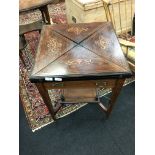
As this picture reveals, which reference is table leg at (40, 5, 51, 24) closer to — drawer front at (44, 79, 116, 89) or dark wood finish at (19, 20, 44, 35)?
dark wood finish at (19, 20, 44, 35)

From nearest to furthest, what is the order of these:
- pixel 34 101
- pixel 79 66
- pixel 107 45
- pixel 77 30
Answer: pixel 79 66 → pixel 107 45 → pixel 77 30 → pixel 34 101

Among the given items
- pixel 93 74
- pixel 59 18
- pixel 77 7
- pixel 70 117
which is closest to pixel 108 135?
pixel 70 117

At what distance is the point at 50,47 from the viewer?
5.55ft

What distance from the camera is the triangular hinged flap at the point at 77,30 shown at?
1.78 metres

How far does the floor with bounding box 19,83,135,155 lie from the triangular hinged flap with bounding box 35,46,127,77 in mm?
760

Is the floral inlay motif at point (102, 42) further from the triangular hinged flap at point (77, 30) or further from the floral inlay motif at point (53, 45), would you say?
the floral inlay motif at point (53, 45)

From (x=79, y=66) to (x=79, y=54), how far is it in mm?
137

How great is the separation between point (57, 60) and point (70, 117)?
0.77 metres

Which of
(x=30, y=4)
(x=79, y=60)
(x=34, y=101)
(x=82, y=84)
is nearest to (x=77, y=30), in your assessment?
(x=79, y=60)

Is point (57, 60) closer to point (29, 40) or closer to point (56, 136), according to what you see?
point (56, 136)

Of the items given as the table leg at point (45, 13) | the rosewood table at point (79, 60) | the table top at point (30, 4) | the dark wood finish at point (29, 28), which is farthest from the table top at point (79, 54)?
the table leg at point (45, 13)

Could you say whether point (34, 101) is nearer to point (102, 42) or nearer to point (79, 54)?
point (79, 54)

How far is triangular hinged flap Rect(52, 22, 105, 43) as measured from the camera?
1776mm

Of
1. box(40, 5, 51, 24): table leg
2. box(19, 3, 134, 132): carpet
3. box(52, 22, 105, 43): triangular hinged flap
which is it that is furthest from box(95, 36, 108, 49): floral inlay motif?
box(40, 5, 51, 24): table leg
